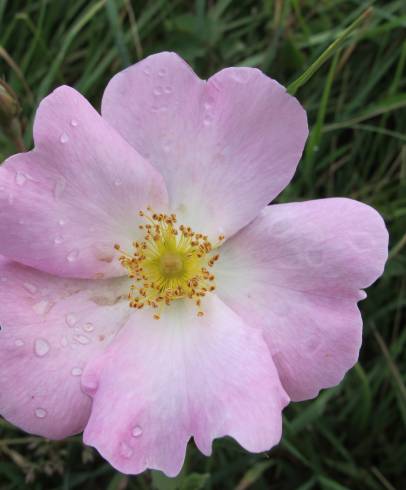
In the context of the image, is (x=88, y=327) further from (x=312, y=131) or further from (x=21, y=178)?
(x=312, y=131)

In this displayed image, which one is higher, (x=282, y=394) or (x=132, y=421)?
(x=282, y=394)

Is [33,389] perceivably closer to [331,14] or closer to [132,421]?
[132,421]

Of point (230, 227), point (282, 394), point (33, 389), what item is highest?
point (230, 227)

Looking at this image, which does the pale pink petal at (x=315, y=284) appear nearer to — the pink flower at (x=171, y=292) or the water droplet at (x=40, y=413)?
the pink flower at (x=171, y=292)

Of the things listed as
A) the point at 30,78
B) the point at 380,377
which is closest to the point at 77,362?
the point at 380,377

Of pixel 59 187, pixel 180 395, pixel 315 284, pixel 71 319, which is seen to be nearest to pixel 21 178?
pixel 59 187

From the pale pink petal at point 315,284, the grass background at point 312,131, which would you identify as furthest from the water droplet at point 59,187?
the grass background at point 312,131

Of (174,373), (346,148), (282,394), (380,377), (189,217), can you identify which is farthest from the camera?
(346,148)
